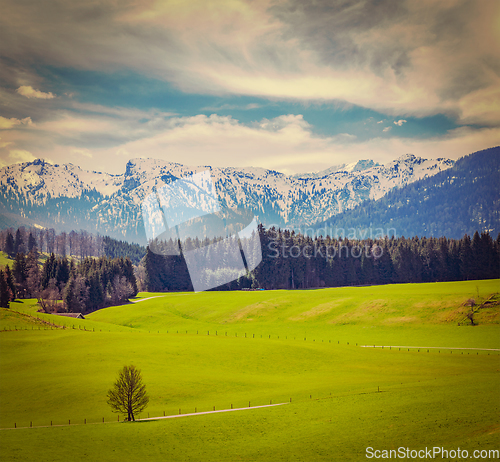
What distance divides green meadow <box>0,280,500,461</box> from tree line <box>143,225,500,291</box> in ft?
219

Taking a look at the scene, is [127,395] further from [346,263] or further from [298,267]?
[346,263]

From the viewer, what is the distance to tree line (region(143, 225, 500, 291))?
160 metres

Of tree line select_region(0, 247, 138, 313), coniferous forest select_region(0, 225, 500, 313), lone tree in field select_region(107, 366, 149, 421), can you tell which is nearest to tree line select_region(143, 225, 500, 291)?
coniferous forest select_region(0, 225, 500, 313)

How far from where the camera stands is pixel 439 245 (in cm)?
16525

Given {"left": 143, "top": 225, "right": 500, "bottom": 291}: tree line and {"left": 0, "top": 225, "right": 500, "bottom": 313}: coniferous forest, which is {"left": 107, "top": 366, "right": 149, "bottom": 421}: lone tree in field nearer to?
{"left": 0, "top": 225, "right": 500, "bottom": 313}: coniferous forest

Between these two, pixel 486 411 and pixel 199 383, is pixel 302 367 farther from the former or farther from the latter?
pixel 486 411

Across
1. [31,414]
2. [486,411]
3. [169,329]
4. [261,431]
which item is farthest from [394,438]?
[169,329]

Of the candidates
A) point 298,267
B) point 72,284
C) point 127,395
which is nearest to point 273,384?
point 127,395

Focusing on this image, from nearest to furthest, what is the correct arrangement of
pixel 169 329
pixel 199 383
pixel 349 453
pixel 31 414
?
pixel 349 453 → pixel 31 414 → pixel 199 383 → pixel 169 329

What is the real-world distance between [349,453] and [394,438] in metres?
3.70

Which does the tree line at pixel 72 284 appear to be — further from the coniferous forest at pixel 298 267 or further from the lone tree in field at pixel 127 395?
the lone tree in field at pixel 127 395

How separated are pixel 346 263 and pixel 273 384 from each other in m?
127

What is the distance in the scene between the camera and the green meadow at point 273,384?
28.1m

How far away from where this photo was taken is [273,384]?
163ft
